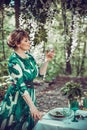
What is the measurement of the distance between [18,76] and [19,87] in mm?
90

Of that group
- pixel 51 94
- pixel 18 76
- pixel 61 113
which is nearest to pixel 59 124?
pixel 61 113

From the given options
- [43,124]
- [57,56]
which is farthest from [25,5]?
[57,56]

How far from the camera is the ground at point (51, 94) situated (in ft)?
18.7

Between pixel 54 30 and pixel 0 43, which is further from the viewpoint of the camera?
pixel 54 30

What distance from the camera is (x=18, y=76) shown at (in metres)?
2.63

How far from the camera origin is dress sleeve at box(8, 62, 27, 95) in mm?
2613

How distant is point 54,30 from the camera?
841 cm

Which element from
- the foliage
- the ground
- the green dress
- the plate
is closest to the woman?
the green dress

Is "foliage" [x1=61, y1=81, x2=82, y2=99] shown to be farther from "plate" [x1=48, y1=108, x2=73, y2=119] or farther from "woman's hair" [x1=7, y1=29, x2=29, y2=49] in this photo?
"woman's hair" [x1=7, y1=29, x2=29, y2=49]

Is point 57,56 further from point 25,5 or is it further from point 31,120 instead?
point 31,120

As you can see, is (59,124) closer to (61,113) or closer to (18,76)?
(61,113)

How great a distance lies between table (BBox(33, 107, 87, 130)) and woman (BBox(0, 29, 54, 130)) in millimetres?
91

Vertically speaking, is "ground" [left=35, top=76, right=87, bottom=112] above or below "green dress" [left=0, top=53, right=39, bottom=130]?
below

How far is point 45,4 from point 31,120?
8.69ft
